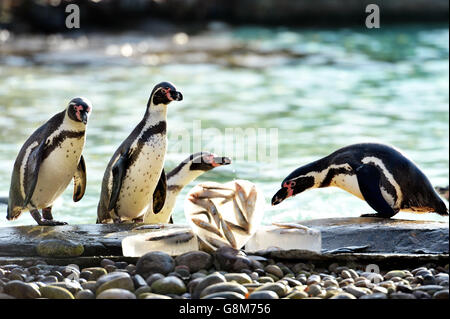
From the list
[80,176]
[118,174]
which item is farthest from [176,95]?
[80,176]

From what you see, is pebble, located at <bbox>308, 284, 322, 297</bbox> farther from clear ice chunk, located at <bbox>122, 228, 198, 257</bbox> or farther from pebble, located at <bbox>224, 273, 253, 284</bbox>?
clear ice chunk, located at <bbox>122, 228, 198, 257</bbox>

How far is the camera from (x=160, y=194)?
548 centimetres

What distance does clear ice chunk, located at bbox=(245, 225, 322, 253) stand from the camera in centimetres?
453

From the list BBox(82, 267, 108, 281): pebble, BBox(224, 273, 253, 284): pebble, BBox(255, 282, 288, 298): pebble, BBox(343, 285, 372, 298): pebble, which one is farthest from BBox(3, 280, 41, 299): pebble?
BBox(343, 285, 372, 298): pebble

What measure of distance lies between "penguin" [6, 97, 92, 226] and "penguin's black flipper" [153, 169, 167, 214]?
0.52 metres

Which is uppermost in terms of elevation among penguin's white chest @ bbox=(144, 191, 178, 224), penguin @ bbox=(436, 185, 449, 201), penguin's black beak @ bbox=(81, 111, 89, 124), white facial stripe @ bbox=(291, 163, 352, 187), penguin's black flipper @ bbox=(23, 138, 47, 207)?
penguin's black beak @ bbox=(81, 111, 89, 124)

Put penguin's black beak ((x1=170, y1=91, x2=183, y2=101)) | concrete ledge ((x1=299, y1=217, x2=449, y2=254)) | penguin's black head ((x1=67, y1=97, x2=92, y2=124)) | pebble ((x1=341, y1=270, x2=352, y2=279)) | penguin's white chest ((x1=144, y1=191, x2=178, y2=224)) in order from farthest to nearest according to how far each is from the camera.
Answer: penguin's white chest ((x1=144, y1=191, x2=178, y2=224)), penguin's black beak ((x1=170, y1=91, x2=183, y2=101)), penguin's black head ((x1=67, y1=97, x2=92, y2=124)), concrete ledge ((x1=299, y1=217, x2=449, y2=254)), pebble ((x1=341, y1=270, x2=352, y2=279))

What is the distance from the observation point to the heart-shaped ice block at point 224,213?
4.53m

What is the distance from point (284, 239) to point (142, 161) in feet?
3.55

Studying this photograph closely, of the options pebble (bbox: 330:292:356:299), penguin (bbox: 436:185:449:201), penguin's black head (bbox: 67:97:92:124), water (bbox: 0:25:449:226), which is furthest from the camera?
water (bbox: 0:25:449:226)

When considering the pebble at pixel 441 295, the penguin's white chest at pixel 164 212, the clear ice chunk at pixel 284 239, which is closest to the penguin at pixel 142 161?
the penguin's white chest at pixel 164 212

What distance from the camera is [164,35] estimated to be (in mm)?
18672

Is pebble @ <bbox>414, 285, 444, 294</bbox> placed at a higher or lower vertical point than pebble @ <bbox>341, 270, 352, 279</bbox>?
higher

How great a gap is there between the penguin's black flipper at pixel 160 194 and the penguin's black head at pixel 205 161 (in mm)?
316
